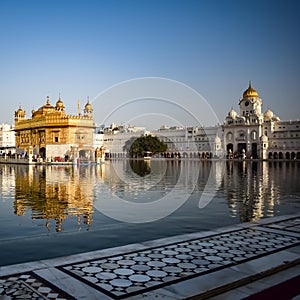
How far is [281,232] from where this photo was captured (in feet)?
23.3

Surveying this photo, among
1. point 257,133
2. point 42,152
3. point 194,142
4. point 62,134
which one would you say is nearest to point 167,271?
point 62,134

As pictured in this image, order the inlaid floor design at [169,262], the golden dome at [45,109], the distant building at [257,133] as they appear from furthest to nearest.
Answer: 1. the distant building at [257,133]
2. the golden dome at [45,109]
3. the inlaid floor design at [169,262]

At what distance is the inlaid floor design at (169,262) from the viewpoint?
446cm

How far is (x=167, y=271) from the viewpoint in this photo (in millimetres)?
4871

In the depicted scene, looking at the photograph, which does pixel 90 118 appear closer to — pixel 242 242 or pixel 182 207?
pixel 182 207

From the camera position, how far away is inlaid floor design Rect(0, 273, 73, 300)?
13.3 feet

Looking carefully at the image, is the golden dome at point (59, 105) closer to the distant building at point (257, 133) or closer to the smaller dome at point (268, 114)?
the distant building at point (257, 133)

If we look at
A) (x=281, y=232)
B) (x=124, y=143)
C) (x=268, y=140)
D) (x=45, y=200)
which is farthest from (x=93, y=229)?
(x=124, y=143)

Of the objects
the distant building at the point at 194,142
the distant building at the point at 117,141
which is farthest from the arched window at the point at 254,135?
the distant building at the point at 117,141

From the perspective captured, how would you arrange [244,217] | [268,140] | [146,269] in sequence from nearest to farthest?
[146,269] < [244,217] < [268,140]

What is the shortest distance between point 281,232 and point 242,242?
113cm

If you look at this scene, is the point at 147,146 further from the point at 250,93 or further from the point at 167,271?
the point at 167,271

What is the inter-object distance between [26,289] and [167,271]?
5.36 feet

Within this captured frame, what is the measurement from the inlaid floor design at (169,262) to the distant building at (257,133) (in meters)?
70.8
